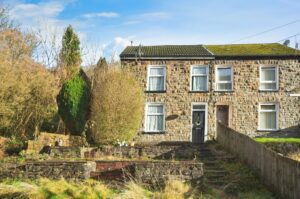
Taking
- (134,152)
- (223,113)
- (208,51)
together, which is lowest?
(134,152)

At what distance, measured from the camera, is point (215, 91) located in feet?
89.0

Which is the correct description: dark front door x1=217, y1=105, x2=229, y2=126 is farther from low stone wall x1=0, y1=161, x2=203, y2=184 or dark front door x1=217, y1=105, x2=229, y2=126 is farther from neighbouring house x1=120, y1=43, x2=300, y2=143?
low stone wall x1=0, y1=161, x2=203, y2=184

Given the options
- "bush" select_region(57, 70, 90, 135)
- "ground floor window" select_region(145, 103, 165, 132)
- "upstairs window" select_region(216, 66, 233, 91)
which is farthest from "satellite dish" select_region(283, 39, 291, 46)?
"bush" select_region(57, 70, 90, 135)

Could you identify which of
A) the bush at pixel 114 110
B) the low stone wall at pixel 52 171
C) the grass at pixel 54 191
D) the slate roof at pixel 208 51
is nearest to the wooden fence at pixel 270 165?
the grass at pixel 54 191

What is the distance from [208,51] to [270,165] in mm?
14808

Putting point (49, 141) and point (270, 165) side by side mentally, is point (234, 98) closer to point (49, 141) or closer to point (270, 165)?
point (49, 141)

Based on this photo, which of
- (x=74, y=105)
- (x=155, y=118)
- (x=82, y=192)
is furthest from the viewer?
(x=155, y=118)

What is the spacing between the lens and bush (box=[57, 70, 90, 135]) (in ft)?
74.8

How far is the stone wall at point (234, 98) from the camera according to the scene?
2662 centimetres

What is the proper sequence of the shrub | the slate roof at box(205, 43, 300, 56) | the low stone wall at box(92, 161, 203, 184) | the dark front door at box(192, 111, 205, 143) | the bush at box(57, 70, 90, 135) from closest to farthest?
the low stone wall at box(92, 161, 203, 184)
the shrub
the bush at box(57, 70, 90, 135)
the slate roof at box(205, 43, 300, 56)
the dark front door at box(192, 111, 205, 143)

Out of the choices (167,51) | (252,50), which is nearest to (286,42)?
(252,50)

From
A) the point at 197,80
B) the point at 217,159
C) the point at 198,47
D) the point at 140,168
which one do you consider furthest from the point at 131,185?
the point at 198,47

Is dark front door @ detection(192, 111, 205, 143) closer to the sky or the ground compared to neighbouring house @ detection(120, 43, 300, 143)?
closer to the ground

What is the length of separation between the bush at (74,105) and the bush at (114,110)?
55 centimetres
